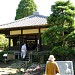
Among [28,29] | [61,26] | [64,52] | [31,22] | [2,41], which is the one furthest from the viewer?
[2,41]

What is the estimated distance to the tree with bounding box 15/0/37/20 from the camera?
41.5 metres

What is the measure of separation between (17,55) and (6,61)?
133cm

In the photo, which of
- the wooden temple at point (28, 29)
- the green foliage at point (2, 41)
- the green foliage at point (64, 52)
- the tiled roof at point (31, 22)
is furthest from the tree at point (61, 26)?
the green foliage at point (2, 41)

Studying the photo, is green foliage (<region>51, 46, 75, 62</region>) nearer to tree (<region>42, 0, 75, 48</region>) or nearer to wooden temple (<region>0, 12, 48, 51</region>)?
tree (<region>42, 0, 75, 48</region>)

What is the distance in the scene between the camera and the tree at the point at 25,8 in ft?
136

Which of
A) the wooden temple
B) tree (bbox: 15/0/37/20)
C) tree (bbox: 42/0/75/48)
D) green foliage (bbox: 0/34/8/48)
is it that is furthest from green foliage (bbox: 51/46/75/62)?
tree (bbox: 15/0/37/20)

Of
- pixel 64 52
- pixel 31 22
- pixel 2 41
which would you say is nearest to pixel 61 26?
pixel 64 52

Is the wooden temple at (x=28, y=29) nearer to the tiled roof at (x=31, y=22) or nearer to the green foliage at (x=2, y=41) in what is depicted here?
the tiled roof at (x=31, y=22)

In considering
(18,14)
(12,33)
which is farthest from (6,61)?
(18,14)

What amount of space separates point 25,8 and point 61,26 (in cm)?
2531

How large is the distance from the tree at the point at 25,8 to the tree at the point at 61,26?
22.6m

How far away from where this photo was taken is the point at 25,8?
42719 millimetres

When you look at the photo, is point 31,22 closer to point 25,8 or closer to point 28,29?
point 28,29

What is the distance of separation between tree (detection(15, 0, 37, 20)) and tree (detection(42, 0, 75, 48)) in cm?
2261
